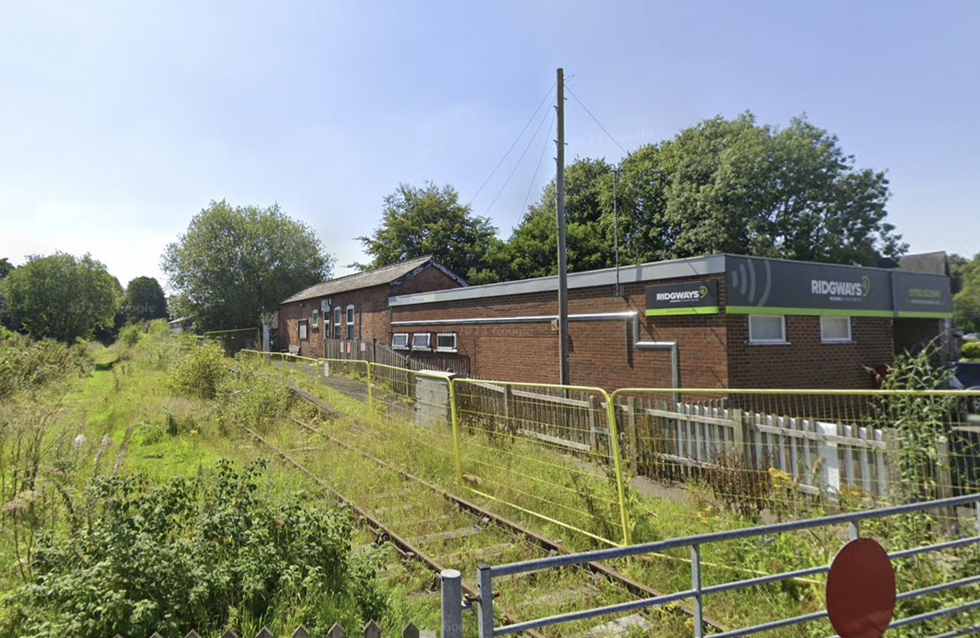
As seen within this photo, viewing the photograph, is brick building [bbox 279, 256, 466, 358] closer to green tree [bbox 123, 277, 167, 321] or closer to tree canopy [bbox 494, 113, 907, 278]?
tree canopy [bbox 494, 113, 907, 278]

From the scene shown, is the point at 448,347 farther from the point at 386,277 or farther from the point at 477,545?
the point at 477,545

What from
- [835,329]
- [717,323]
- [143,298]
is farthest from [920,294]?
[143,298]

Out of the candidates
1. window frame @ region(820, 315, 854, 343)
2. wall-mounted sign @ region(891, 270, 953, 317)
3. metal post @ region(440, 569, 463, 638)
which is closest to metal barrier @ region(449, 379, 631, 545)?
metal post @ region(440, 569, 463, 638)

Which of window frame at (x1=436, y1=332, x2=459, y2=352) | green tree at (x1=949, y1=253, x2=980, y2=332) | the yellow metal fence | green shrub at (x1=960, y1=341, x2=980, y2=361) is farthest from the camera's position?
green tree at (x1=949, y1=253, x2=980, y2=332)

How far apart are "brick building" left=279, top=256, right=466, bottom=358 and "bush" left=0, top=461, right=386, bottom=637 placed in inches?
724

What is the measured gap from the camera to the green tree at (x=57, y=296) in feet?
112

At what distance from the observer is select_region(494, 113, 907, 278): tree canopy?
31625 millimetres

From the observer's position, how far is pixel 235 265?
144 ft

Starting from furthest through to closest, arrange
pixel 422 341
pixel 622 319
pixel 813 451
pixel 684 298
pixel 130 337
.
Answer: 1. pixel 130 337
2. pixel 422 341
3. pixel 622 319
4. pixel 684 298
5. pixel 813 451

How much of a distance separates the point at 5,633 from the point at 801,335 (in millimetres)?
13240

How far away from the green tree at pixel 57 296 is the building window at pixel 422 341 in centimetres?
2831

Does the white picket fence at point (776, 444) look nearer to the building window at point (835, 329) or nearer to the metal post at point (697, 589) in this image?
the metal post at point (697, 589)

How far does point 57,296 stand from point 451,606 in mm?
43105

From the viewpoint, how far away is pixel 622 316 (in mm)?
12523
